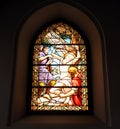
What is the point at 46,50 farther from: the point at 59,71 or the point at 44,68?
the point at 59,71

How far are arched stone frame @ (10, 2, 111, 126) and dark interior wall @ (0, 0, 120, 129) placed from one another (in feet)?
0.24

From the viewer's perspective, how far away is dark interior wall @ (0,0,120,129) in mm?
3309

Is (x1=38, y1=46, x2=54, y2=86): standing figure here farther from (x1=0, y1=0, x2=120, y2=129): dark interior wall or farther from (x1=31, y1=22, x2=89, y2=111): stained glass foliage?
(x1=0, y1=0, x2=120, y2=129): dark interior wall
